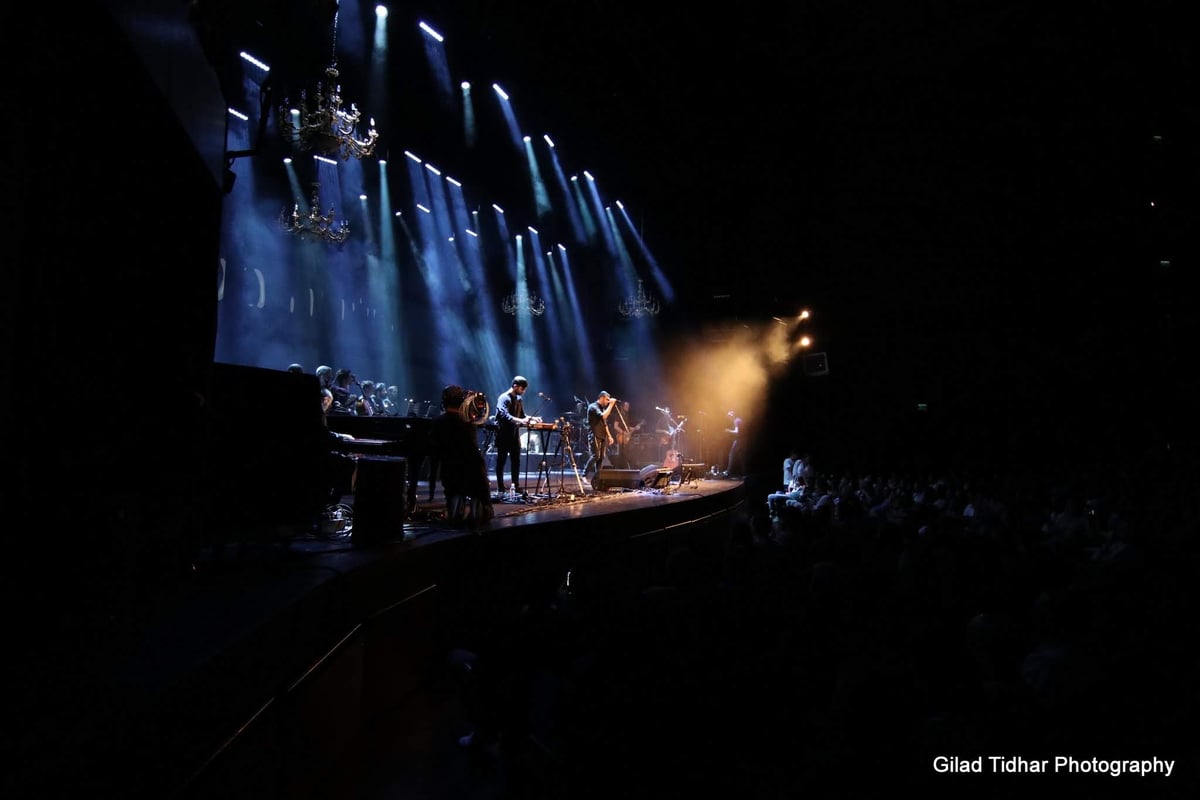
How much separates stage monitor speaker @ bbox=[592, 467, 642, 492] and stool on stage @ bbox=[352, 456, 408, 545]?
6.46m

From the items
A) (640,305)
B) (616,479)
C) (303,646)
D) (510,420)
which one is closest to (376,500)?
(303,646)

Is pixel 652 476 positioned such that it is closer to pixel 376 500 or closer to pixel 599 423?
pixel 599 423

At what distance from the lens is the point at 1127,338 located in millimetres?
15453

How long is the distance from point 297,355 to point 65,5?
1399 centimetres

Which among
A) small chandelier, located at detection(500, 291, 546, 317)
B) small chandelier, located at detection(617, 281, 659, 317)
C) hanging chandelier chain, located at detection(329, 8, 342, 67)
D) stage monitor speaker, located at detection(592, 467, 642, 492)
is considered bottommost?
stage monitor speaker, located at detection(592, 467, 642, 492)

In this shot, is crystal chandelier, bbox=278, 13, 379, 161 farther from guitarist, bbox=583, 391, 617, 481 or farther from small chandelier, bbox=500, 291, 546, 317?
small chandelier, bbox=500, 291, 546, 317

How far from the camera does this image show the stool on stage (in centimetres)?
395

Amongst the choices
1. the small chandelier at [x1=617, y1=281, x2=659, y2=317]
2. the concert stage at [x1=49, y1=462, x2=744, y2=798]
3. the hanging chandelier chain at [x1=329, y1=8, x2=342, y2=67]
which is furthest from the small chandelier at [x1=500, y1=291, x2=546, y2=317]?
the concert stage at [x1=49, y1=462, x2=744, y2=798]

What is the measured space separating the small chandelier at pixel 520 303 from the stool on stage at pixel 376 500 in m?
14.0

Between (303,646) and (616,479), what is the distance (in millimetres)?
8170

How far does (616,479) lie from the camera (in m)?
10.5

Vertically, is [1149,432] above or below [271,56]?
below

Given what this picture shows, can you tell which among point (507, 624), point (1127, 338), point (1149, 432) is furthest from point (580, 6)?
point (1149, 432)

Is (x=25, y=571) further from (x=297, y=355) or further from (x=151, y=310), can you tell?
(x=297, y=355)
